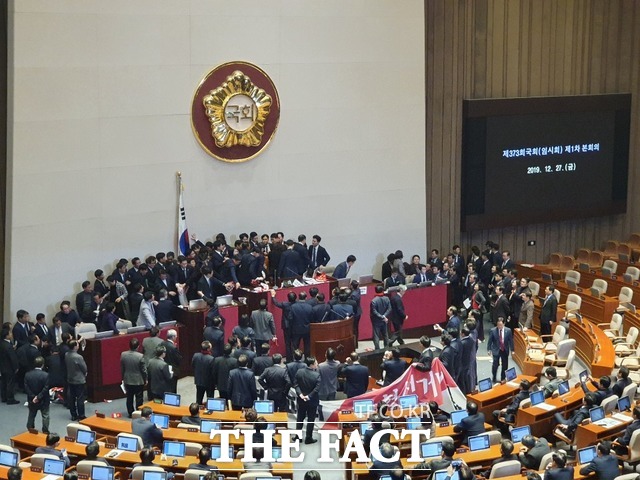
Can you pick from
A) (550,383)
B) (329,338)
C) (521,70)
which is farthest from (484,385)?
(521,70)

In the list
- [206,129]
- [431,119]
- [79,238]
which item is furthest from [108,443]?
[431,119]

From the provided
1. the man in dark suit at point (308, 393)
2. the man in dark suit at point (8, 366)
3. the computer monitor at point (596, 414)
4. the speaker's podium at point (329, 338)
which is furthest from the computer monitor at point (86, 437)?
the computer monitor at point (596, 414)

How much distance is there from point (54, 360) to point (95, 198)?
12.4 ft

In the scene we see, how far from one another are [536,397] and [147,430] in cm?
550

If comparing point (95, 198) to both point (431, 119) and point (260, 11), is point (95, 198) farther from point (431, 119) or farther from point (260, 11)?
point (431, 119)

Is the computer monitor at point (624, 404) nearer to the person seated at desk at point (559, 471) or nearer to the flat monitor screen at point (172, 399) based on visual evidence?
the person seated at desk at point (559, 471)

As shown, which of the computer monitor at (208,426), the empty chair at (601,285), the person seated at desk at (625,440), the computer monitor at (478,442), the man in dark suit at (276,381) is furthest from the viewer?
the empty chair at (601,285)

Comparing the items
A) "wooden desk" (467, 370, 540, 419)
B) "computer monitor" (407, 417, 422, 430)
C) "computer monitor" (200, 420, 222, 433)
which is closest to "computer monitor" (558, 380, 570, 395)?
"wooden desk" (467, 370, 540, 419)

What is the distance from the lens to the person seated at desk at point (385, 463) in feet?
41.8

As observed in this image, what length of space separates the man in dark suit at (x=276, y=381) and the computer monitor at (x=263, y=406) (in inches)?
29.6

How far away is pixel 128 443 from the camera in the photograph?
13.3 meters

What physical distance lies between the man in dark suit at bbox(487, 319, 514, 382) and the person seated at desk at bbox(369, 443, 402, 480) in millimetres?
5160

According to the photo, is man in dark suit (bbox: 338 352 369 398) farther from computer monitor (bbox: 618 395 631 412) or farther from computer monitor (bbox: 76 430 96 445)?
computer monitor (bbox: 76 430 96 445)

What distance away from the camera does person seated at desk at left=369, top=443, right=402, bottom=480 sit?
41.8 ft
